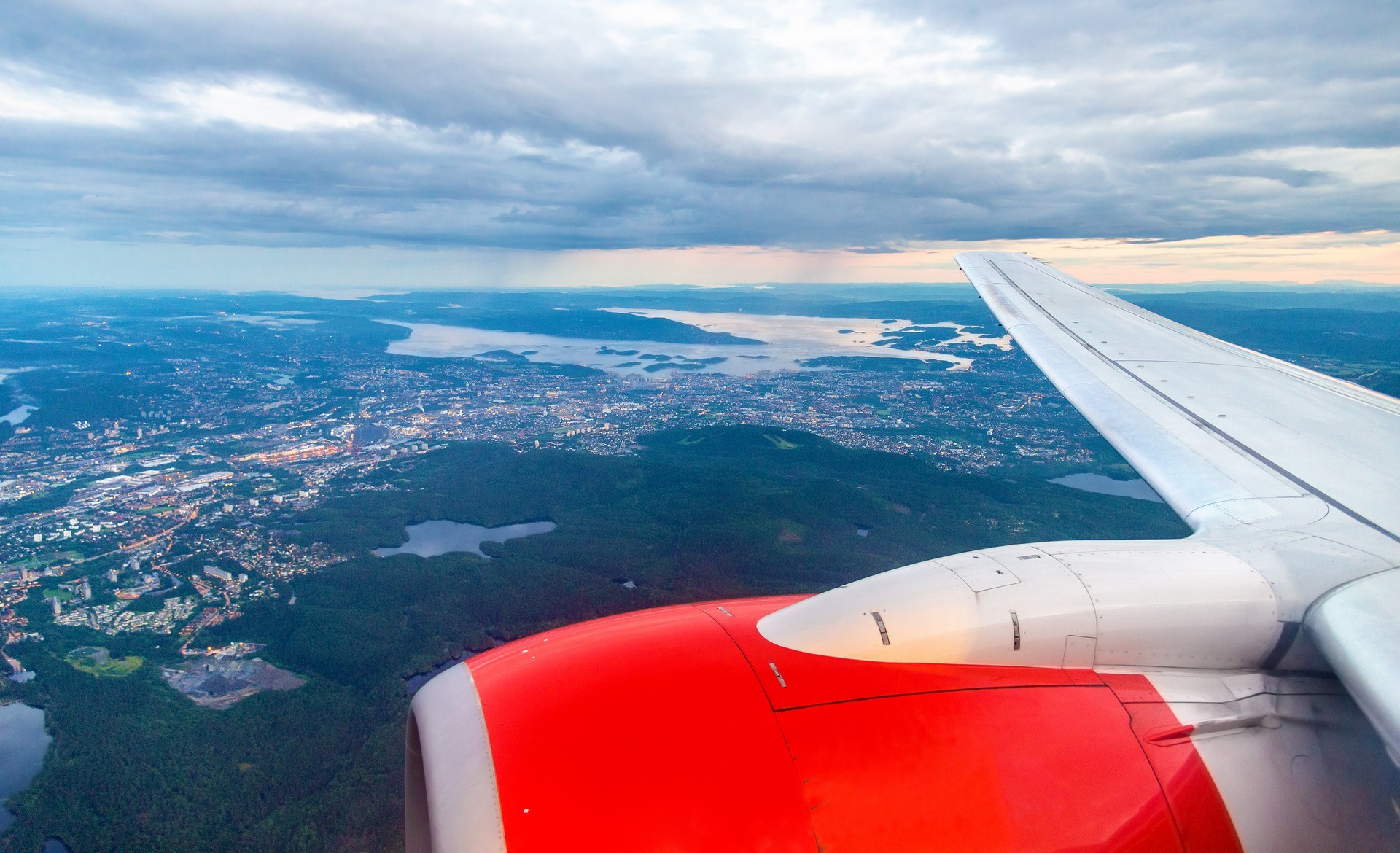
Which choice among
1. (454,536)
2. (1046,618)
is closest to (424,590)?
(454,536)

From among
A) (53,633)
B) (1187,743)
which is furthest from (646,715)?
(53,633)

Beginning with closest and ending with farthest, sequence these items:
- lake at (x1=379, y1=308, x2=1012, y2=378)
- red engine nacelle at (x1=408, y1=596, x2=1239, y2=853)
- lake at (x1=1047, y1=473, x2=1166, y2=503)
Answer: red engine nacelle at (x1=408, y1=596, x2=1239, y2=853)
lake at (x1=1047, y1=473, x2=1166, y2=503)
lake at (x1=379, y1=308, x2=1012, y2=378)

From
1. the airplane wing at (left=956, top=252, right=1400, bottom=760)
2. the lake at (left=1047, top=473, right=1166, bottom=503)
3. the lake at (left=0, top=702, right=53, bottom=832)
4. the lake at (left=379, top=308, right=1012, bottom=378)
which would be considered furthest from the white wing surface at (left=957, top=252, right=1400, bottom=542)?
the lake at (left=379, top=308, right=1012, bottom=378)

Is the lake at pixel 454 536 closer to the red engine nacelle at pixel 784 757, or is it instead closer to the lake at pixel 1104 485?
the red engine nacelle at pixel 784 757

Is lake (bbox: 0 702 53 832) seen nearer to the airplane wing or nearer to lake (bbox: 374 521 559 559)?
lake (bbox: 374 521 559 559)

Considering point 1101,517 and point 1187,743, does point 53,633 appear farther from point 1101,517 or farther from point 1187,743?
point 1101,517

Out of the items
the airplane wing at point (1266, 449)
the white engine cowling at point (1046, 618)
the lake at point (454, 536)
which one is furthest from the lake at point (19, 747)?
the airplane wing at point (1266, 449)
